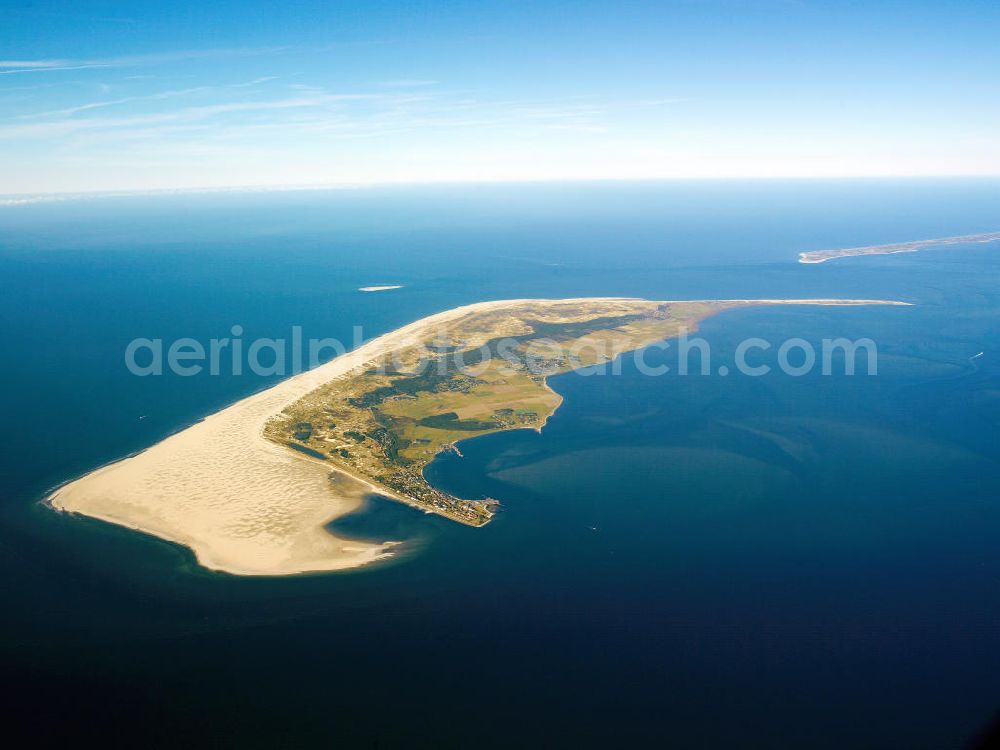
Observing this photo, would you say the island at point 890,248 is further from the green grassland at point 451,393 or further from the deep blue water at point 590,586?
the deep blue water at point 590,586

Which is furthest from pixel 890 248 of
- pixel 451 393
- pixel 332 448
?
pixel 332 448

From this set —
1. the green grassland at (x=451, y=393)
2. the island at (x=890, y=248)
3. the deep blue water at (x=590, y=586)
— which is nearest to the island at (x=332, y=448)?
the green grassland at (x=451, y=393)

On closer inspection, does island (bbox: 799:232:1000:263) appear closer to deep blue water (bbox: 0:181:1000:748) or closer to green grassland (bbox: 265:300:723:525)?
green grassland (bbox: 265:300:723:525)

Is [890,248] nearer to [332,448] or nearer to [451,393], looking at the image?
[451,393]

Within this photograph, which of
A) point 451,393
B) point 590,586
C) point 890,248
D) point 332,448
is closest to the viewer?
point 590,586

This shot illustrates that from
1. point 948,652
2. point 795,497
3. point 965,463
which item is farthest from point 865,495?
point 948,652

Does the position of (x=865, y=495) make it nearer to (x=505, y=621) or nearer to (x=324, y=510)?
(x=505, y=621)
